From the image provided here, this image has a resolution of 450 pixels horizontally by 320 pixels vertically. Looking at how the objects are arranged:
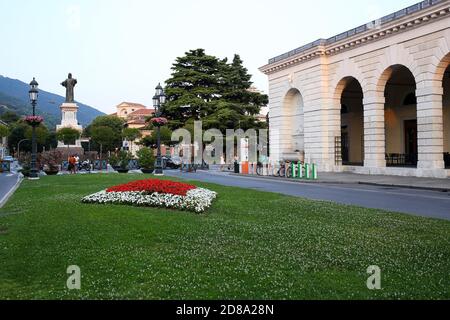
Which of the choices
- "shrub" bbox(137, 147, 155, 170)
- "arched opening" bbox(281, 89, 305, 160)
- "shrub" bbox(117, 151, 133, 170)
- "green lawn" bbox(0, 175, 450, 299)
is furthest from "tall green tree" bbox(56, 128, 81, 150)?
"green lawn" bbox(0, 175, 450, 299)

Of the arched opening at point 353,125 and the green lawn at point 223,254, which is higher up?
the arched opening at point 353,125

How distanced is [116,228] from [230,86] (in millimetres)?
52015

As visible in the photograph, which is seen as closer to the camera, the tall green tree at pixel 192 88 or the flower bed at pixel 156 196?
the flower bed at pixel 156 196

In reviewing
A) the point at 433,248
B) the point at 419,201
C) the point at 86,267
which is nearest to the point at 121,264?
the point at 86,267

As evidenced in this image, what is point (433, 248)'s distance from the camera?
731 centimetres

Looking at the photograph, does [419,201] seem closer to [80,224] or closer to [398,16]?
[80,224]

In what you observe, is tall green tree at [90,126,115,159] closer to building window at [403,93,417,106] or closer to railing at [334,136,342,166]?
railing at [334,136,342,166]

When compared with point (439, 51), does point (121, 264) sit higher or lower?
lower

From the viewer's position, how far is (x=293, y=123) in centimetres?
3916

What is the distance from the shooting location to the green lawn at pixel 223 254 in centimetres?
516

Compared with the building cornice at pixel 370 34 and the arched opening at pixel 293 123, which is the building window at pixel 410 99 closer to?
the building cornice at pixel 370 34

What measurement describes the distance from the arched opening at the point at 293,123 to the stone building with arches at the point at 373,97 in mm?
84

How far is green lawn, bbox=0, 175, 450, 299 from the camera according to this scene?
516cm

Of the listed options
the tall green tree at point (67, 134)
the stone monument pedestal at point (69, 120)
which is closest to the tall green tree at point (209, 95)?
the tall green tree at point (67, 134)
